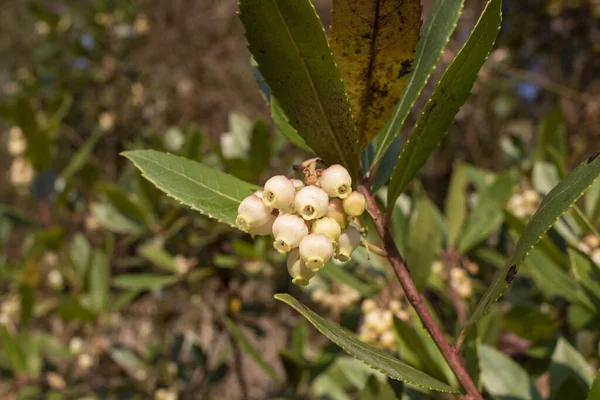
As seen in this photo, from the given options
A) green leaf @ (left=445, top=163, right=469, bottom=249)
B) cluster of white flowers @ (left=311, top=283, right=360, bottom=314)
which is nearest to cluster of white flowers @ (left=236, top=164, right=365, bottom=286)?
green leaf @ (left=445, top=163, right=469, bottom=249)

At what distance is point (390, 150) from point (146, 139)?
1.96 meters

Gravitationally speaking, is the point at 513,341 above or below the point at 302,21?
below

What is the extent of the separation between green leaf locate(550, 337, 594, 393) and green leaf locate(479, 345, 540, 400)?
0.13 feet

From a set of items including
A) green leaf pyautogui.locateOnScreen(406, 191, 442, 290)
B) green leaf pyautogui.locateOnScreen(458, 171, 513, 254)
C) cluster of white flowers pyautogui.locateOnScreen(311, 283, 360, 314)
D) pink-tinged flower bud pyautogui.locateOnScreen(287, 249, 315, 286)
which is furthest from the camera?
cluster of white flowers pyautogui.locateOnScreen(311, 283, 360, 314)

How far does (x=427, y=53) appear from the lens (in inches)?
22.2

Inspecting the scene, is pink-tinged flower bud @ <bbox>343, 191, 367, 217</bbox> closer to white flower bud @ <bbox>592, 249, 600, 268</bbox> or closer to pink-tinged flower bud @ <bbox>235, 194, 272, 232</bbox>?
pink-tinged flower bud @ <bbox>235, 194, 272, 232</bbox>

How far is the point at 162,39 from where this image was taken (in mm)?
3879

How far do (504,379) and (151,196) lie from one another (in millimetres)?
986

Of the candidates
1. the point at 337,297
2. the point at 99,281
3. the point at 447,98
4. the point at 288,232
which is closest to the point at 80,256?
the point at 99,281

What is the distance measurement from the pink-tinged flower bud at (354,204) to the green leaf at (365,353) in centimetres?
10

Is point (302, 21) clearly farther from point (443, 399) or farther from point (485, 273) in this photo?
point (485, 273)

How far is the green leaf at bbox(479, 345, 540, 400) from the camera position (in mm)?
822

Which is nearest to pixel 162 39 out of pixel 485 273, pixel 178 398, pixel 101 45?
pixel 101 45

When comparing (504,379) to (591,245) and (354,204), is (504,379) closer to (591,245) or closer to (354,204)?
(591,245)
